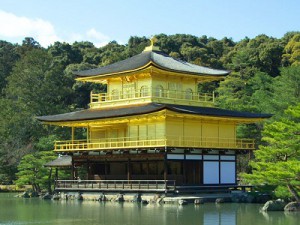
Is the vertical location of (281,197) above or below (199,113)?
below

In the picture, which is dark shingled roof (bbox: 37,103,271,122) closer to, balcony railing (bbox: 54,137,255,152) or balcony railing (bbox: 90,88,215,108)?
balcony railing (bbox: 90,88,215,108)

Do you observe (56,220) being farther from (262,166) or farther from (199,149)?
(199,149)

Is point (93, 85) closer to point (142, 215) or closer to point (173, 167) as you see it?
point (173, 167)

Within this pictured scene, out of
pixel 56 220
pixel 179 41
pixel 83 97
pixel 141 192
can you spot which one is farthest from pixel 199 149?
pixel 179 41

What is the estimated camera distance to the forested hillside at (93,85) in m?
58.0

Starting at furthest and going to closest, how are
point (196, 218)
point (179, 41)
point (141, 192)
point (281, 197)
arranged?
point (179, 41), point (141, 192), point (281, 197), point (196, 218)

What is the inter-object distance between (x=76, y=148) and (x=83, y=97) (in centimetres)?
3809

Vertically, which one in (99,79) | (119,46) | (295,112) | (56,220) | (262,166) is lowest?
(56,220)

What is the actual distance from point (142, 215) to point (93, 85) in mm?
54313

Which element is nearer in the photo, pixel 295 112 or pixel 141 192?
pixel 295 112

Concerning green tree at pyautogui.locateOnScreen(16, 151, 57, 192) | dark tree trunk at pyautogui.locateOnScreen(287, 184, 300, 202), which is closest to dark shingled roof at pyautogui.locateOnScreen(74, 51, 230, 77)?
green tree at pyautogui.locateOnScreen(16, 151, 57, 192)

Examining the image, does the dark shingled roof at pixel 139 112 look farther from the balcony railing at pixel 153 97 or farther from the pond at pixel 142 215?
the pond at pixel 142 215

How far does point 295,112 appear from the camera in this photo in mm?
31984

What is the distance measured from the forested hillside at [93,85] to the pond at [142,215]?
63.1ft
